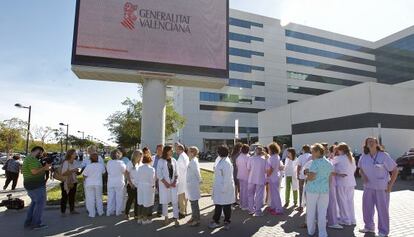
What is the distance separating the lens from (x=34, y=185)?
752cm

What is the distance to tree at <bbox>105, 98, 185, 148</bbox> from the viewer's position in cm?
3391

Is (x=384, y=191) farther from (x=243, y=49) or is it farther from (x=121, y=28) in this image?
(x=243, y=49)

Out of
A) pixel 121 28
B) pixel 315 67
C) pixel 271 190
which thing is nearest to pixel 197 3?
pixel 121 28

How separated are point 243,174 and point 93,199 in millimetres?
4280

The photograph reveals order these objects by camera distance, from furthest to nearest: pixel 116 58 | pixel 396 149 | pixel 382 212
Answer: pixel 396 149 < pixel 116 58 < pixel 382 212

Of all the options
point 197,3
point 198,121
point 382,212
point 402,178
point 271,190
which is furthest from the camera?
point 198,121

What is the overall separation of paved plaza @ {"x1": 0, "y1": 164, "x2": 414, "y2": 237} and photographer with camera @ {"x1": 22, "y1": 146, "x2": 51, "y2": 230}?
0.91 feet

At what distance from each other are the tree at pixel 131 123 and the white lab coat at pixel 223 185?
88.5 feet

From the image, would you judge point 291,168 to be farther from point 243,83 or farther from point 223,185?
point 243,83

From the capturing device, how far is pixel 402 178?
1780 centimetres

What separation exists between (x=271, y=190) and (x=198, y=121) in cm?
4822

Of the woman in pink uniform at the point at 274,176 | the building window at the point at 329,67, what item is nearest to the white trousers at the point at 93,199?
the woman in pink uniform at the point at 274,176

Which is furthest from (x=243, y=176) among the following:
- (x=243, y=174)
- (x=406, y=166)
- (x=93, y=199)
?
(x=406, y=166)

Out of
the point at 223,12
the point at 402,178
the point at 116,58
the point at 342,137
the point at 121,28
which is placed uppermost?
the point at 223,12
